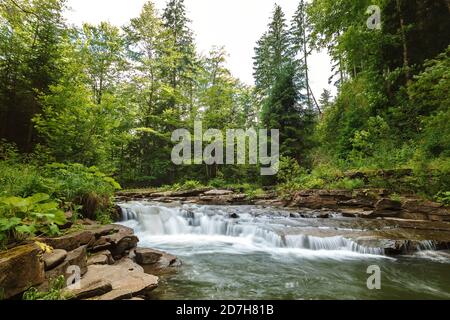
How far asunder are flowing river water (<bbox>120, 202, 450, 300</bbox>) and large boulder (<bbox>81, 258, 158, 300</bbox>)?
295mm

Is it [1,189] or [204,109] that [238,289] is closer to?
[1,189]

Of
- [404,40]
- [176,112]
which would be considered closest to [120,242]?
[404,40]

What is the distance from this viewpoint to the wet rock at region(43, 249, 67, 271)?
3.55 meters

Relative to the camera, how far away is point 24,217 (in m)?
3.96

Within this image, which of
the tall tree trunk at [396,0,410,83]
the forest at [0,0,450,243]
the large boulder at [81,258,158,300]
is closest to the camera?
the large boulder at [81,258,158,300]

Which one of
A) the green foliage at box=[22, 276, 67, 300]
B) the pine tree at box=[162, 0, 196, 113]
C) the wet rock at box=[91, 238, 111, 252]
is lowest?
the wet rock at box=[91, 238, 111, 252]

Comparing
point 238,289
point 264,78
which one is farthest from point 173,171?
point 238,289

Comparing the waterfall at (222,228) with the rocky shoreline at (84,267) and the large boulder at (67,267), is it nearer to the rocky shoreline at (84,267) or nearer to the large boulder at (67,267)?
the rocky shoreline at (84,267)

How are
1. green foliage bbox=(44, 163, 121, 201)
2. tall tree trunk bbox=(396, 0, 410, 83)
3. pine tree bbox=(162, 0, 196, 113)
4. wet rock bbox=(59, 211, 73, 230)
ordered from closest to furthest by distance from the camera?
wet rock bbox=(59, 211, 73, 230) → green foliage bbox=(44, 163, 121, 201) → tall tree trunk bbox=(396, 0, 410, 83) → pine tree bbox=(162, 0, 196, 113)

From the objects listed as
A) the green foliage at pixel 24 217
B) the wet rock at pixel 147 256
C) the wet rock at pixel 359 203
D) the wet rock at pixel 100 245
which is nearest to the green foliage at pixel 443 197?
the wet rock at pixel 359 203

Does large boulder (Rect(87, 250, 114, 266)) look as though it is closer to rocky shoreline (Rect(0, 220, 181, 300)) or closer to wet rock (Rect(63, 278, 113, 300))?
rocky shoreline (Rect(0, 220, 181, 300))

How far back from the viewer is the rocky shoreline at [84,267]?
297cm

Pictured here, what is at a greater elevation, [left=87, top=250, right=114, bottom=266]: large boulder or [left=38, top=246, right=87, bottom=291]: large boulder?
[left=38, top=246, right=87, bottom=291]: large boulder

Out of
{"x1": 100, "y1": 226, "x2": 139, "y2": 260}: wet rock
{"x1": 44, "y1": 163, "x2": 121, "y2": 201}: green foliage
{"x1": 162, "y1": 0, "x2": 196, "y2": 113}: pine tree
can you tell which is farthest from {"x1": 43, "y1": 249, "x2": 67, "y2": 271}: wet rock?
{"x1": 162, "y1": 0, "x2": 196, "y2": 113}: pine tree
